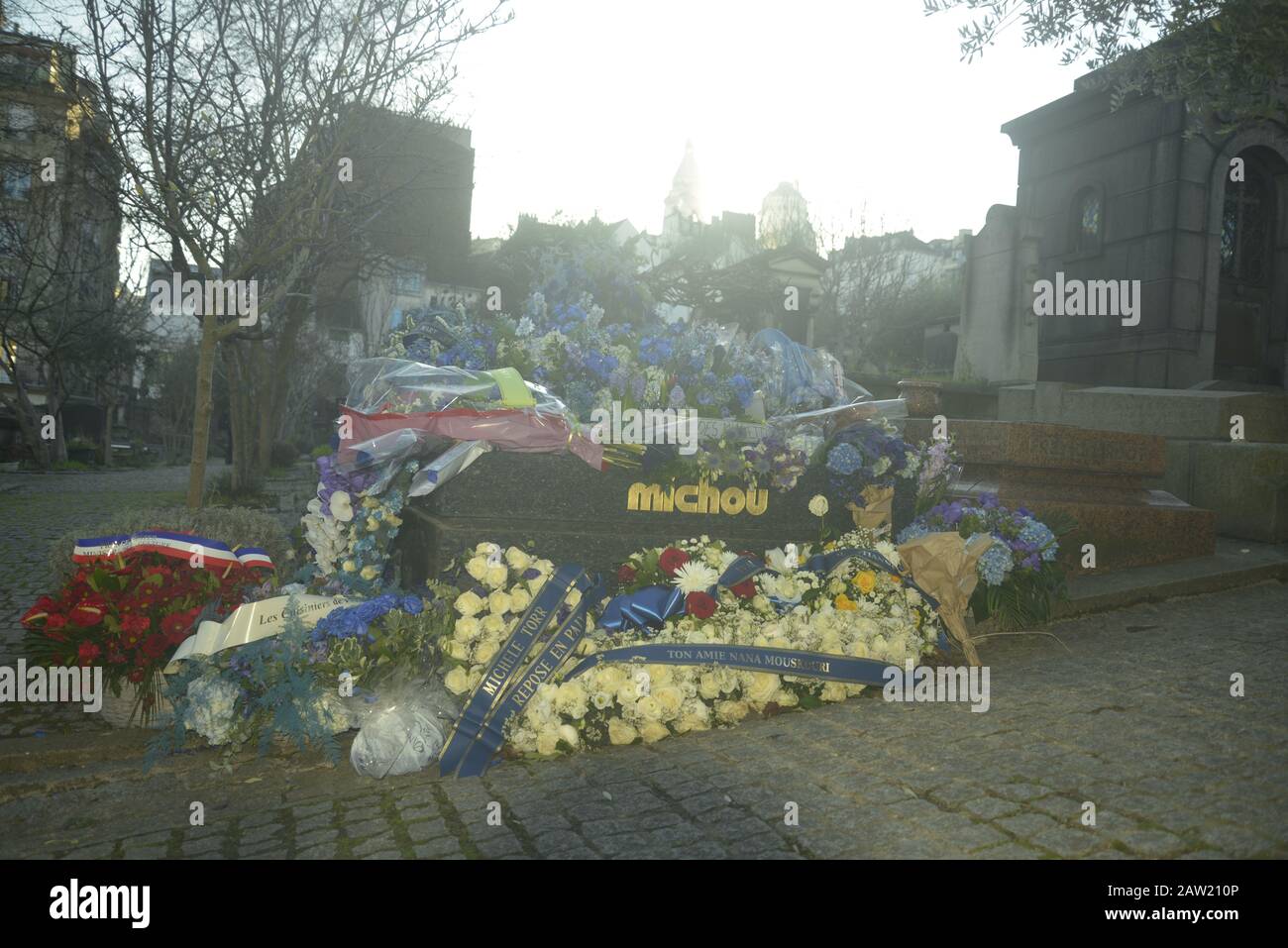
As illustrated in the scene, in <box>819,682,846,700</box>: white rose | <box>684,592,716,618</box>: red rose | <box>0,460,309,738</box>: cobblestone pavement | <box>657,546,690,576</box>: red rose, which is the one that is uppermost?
<box>657,546,690,576</box>: red rose

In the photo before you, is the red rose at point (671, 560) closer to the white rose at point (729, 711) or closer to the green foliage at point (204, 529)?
the white rose at point (729, 711)

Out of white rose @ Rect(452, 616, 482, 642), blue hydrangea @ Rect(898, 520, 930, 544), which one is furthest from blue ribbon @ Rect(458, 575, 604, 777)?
blue hydrangea @ Rect(898, 520, 930, 544)

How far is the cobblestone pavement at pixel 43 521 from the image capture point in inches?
201

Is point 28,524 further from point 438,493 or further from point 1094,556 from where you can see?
point 1094,556

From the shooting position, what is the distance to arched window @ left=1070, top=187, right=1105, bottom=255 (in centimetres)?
1433

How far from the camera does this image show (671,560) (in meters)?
5.37

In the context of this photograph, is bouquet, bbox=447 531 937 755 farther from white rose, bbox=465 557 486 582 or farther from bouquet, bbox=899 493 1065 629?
bouquet, bbox=899 493 1065 629

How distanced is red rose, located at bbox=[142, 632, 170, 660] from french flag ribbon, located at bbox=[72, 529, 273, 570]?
2.04 ft

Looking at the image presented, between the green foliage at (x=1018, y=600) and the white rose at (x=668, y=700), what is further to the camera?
the green foliage at (x=1018, y=600)

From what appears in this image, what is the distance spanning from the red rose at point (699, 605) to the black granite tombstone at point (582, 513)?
63 cm

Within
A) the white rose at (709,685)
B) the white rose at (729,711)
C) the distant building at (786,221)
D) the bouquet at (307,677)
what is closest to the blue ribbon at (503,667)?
the bouquet at (307,677)

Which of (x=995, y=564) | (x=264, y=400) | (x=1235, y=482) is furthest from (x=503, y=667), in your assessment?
(x=264, y=400)
